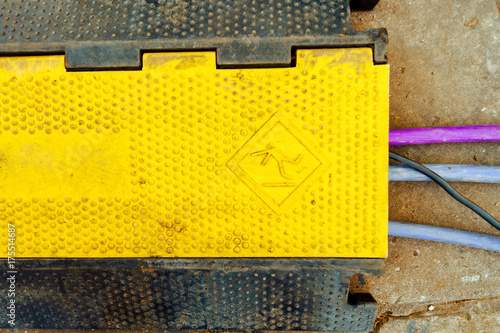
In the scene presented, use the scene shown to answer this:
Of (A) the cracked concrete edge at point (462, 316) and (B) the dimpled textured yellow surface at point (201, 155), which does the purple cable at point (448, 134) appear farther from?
(A) the cracked concrete edge at point (462, 316)

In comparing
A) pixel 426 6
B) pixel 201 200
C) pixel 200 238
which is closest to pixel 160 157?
pixel 201 200

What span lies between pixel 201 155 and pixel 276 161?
0.29m

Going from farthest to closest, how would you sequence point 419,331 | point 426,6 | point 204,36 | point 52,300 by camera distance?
point 419,331 → point 426,6 → point 52,300 → point 204,36

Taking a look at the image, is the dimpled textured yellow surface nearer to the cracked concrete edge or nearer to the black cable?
the black cable

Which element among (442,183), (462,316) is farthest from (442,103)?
(462,316)

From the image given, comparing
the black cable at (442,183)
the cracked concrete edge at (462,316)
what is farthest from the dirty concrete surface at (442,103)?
the black cable at (442,183)

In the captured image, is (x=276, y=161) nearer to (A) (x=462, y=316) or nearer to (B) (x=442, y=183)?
(B) (x=442, y=183)

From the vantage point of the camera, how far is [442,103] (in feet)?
4.81

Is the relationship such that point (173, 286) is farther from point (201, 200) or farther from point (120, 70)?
point (120, 70)

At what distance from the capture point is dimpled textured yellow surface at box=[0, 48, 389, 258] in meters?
Answer: 1.09

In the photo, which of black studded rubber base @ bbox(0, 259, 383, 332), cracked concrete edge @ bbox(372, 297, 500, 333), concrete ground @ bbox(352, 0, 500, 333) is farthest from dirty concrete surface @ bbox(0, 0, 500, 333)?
black studded rubber base @ bbox(0, 259, 383, 332)

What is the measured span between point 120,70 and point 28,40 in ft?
1.24

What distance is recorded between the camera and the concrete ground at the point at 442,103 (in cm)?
146

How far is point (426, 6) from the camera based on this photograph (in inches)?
57.8
